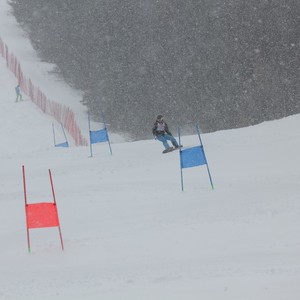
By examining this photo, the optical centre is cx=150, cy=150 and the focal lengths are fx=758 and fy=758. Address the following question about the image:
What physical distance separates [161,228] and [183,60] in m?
26.7

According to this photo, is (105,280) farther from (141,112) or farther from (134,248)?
(141,112)

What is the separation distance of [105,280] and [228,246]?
1.88 meters

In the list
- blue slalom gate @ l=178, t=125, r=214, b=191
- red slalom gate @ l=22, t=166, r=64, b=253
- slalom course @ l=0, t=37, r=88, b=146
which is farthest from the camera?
slalom course @ l=0, t=37, r=88, b=146

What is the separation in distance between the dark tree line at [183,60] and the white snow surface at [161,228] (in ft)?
45.2

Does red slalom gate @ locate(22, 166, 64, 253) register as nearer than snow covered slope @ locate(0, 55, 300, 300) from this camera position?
No

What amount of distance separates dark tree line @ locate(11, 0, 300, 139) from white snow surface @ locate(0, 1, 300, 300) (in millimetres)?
13780

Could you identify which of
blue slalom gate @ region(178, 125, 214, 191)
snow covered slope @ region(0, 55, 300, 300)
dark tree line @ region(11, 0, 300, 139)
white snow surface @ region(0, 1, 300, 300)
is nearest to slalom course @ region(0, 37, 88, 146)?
dark tree line @ region(11, 0, 300, 139)

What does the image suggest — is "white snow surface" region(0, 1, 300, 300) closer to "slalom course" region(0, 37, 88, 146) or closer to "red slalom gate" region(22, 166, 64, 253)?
"red slalom gate" region(22, 166, 64, 253)

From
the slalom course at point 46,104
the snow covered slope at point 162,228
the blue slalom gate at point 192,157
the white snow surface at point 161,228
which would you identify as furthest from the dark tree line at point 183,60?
the blue slalom gate at point 192,157

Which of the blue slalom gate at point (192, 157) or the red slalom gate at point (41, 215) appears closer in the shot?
the red slalom gate at point (41, 215)

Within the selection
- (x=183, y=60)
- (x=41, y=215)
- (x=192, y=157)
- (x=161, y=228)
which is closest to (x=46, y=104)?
(x=183, y=60)

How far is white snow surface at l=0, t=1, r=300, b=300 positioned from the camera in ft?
29.6

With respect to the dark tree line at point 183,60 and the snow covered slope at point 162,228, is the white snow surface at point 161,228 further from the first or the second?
the dark tree line at point 183,60

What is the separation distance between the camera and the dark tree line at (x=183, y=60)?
34656 millimetres
